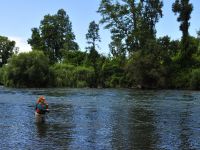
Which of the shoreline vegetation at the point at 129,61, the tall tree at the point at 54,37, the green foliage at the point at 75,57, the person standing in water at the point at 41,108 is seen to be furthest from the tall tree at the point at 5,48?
the person standing in water at the point at 41,108

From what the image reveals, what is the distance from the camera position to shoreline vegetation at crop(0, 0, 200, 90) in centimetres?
10238

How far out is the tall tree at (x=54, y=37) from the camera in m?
146

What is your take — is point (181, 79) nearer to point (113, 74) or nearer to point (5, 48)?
point (113, 74)

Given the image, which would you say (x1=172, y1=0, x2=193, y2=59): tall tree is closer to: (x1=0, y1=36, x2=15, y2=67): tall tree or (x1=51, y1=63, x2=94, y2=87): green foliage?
(x1=51, y1=63, x2=94, y2=87): green foliage

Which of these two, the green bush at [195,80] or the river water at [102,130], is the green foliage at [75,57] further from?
the river water at [102,130]

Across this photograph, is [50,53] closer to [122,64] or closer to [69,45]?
[69,45]

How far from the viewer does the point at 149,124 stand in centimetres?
3291

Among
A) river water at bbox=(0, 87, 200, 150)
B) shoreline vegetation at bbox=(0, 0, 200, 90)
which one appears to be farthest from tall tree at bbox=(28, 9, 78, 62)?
river water at bbox=(0, 87, 200, 150)

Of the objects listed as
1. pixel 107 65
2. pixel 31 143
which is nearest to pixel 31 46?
pixel 107 65

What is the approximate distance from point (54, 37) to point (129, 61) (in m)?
47.3

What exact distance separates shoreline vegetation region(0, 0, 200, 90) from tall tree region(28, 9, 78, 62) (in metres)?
27.1

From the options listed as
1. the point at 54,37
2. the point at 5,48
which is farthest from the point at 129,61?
the point at 5,48

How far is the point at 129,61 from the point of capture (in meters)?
106

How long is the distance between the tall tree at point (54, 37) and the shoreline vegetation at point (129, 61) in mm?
27051
